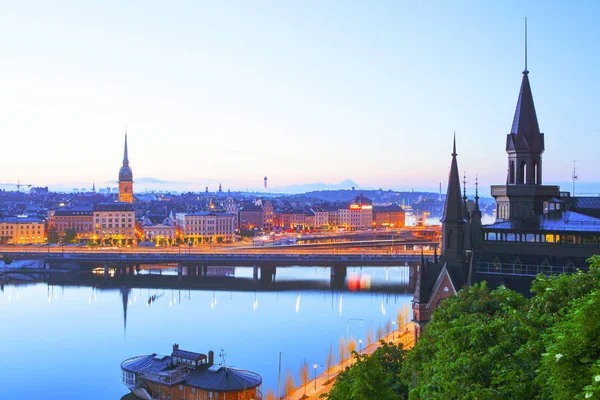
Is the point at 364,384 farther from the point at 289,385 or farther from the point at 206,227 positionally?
the point at 206,227

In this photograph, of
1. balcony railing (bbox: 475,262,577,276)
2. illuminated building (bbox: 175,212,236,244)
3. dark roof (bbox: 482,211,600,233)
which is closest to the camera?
balcony railing (bbox: 475,262,577,276)

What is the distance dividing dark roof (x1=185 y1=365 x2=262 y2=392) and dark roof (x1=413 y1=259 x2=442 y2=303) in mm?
9858

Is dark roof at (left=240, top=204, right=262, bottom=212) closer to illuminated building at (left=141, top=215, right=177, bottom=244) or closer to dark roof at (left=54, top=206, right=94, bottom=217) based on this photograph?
illuminated building at (left=141, top=215, right=177, bottom=244)

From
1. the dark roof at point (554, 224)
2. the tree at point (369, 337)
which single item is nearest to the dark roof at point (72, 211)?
the tree at point (369, 337)

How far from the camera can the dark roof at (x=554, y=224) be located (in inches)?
1478

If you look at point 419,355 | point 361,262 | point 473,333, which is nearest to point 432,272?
point 419,355

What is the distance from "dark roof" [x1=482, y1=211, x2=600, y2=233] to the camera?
37.5 m

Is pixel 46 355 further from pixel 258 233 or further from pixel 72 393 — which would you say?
pixel 258 233

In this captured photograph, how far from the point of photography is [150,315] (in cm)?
6462

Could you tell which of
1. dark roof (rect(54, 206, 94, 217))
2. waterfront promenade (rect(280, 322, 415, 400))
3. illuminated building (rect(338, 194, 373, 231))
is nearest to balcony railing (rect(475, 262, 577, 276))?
waterfront promenade (rect(280, 322, 415, 400))

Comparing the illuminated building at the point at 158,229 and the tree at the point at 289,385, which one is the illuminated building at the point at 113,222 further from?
the tree at the point at 289,385

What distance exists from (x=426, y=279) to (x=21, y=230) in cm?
12478

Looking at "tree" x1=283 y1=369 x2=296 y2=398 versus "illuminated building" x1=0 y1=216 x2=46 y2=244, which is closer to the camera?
"tree" x1=283 y1=369 x2=296 y2=398

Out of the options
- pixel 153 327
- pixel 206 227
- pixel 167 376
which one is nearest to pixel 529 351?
pixel 167 376
